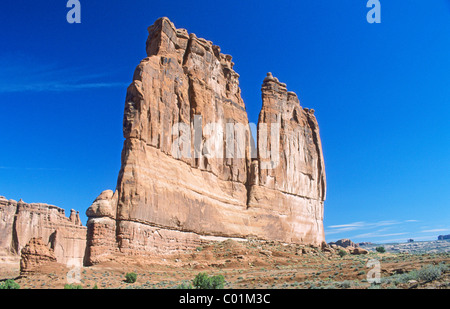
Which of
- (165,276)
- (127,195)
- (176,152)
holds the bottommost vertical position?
(165,276)

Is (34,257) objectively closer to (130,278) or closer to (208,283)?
(130,278)

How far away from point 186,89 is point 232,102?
10.8 meters

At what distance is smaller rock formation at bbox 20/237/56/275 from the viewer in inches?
910

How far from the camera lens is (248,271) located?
1299 inches

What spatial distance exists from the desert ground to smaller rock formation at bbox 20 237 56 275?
16.6 inches

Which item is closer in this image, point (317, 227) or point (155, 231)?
point (155, 231)

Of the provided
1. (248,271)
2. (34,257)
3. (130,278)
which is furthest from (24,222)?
(248,271)

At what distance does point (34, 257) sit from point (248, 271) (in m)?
16.9

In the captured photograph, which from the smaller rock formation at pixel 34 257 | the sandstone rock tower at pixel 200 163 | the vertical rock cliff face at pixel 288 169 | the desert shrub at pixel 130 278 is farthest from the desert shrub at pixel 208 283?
the vertical rock cliff face at pixel 288 169

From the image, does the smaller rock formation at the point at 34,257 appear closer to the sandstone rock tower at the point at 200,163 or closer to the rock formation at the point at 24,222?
the sandstone rock tower at the point at 200,163

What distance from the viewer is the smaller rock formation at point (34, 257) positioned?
23109mm

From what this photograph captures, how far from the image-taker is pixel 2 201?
5650cm
